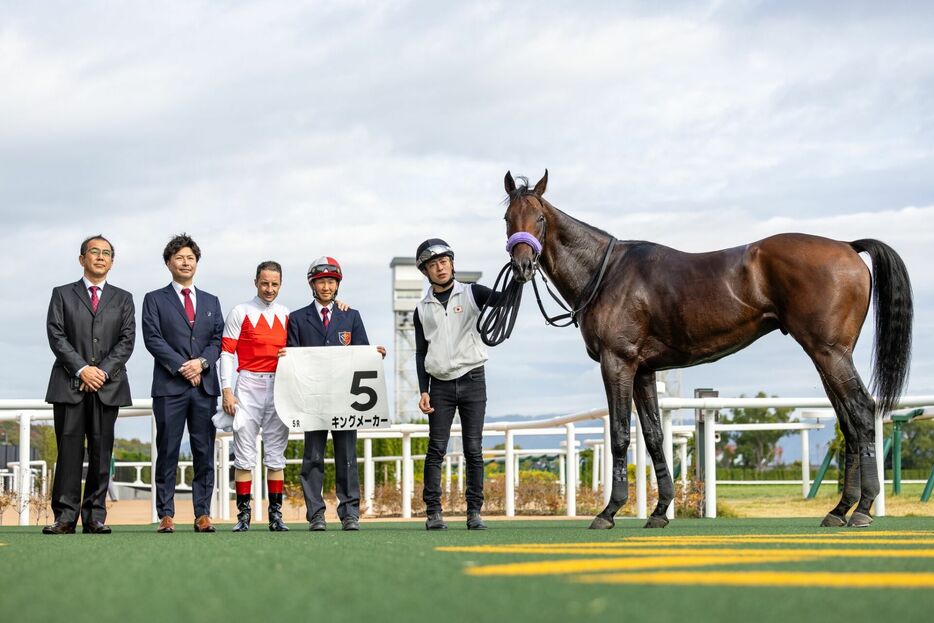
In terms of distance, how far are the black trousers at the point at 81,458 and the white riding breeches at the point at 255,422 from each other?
2.86ft

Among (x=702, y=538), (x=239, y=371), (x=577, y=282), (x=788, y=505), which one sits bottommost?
(x=788, y=505)

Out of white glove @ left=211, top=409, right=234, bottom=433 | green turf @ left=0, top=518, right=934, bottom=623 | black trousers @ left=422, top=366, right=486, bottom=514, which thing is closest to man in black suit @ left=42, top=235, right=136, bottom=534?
white glove @ left=211, top=409, right=234, bottom=433

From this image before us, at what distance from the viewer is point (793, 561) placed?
3.43m

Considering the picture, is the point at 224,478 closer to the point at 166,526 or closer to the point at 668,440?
the point at 166,526

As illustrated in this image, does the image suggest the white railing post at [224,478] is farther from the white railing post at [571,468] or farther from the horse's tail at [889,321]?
the horse's tail at [889,321]

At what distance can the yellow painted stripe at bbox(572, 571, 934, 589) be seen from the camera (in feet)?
8.96

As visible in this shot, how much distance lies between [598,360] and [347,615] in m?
4.67

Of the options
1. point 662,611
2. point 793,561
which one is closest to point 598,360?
point 793,561

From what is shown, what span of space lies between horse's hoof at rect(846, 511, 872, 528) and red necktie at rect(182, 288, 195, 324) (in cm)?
435

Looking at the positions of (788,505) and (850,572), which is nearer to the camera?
(850,572)

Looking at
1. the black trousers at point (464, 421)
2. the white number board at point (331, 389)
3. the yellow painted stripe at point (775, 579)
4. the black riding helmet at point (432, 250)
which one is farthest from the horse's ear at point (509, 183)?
the yellow painted stripe at point (775, 579)

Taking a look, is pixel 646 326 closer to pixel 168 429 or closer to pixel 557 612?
pixel 168 429

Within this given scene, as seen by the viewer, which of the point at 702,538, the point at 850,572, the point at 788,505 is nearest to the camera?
the point at 850,572

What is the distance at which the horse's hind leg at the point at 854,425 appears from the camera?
6.29 meters
